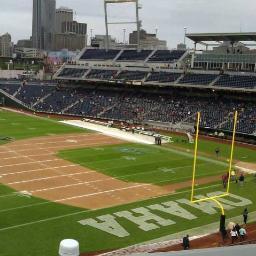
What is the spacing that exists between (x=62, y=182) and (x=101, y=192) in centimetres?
297

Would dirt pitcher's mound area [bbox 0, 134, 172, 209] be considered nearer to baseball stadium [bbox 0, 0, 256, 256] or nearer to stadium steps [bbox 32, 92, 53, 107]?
baseball stadium [bbox 0, 0, 256, 256]

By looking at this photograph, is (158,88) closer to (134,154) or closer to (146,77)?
(146,77)

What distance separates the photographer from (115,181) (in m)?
28.8

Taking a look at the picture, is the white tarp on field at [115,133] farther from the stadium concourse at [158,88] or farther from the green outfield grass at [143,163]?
the stadium concourse at [158,88]

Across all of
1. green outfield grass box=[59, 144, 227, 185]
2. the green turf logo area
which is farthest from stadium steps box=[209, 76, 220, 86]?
the green turf logo area

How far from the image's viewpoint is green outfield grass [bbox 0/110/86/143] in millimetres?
46328

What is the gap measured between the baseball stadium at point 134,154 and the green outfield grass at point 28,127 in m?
0.12

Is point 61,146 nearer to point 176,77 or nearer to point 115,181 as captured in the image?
point 115,181

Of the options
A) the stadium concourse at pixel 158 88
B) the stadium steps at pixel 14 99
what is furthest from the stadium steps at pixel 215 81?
the stadium steps at pixel 14 99

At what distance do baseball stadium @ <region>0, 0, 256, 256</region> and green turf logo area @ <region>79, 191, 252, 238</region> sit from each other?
90mm

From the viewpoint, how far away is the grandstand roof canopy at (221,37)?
184 feet

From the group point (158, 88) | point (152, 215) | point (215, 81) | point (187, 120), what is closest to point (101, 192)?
point (152, 215)

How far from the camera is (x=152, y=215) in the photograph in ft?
74.3

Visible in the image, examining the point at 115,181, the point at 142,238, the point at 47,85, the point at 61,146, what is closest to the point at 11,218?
the point at 142,238
